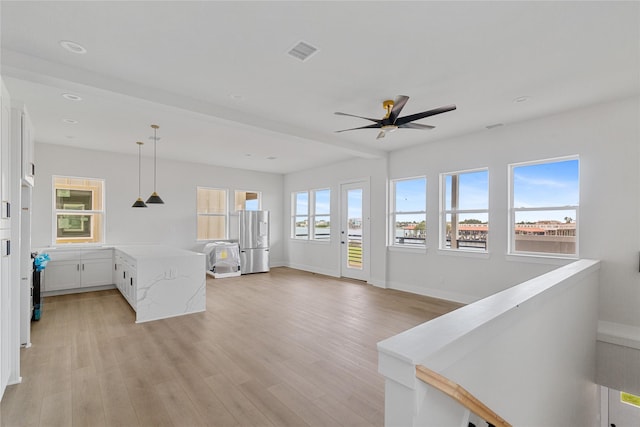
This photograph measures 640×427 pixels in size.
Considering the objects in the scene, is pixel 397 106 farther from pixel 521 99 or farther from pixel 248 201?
pixel 248 201

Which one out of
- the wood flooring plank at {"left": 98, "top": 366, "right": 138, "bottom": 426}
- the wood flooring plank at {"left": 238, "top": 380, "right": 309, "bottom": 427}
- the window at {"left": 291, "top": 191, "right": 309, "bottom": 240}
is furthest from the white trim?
the window at {"left": 291, "top": 191, "right": 309, "bottom": 240}

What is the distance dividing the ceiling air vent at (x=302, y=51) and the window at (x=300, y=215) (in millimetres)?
5938

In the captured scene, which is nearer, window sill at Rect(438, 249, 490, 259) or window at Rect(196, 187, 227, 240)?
window sill at Rect(438, 249, 490, 259)

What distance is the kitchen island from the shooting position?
425cm

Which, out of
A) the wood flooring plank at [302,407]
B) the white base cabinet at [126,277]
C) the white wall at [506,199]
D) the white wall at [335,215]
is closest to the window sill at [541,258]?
the white wall at [506,199]

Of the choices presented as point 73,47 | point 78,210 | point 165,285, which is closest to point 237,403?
point 165,285

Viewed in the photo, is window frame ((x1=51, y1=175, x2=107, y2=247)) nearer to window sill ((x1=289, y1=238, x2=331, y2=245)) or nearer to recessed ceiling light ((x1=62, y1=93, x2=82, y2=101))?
recessed ceiling light ((x1=62, y1=93, x2=82, y2=101))

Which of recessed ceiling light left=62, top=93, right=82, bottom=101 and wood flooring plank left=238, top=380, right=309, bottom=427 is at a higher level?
recessed ceiling light left=62, top=93, right=82, bottom=101

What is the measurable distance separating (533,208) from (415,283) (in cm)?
235

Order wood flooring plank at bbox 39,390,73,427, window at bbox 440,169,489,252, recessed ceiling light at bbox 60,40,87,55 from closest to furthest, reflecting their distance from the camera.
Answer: wood flooring plank at bbox 39,390,73,427, recessed ceiling light at bbox 60,40,87,55, window at bbox 440,169,489,252

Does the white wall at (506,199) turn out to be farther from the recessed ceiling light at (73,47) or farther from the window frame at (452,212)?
the recessed ceiling light at (73,47)

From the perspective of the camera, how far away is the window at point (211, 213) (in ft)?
26.1

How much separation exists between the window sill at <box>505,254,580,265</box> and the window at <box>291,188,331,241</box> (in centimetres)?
429

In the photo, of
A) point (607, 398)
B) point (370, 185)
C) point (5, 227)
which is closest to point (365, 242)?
point (370, 185)
